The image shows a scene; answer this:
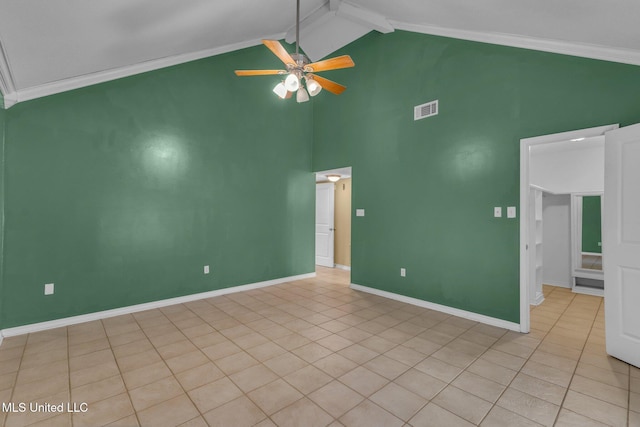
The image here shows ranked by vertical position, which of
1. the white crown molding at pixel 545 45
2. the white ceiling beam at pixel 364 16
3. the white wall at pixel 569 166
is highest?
the white ceiling beam at pixel 364 16

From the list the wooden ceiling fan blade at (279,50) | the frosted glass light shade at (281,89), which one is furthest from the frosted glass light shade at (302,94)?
the wooden ceiling fan blade at (279,50)

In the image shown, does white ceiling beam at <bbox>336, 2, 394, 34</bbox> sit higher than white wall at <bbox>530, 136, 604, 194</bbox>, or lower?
higher

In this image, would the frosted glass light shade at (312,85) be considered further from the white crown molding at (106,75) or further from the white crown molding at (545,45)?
the white crown molding at (106,75)

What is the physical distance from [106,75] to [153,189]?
4.91 ft

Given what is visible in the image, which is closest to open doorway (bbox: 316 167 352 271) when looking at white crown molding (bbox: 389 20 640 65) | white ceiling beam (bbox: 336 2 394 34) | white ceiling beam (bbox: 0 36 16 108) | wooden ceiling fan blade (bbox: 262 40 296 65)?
white ceiling beam (bbox: 336 2 394 34)

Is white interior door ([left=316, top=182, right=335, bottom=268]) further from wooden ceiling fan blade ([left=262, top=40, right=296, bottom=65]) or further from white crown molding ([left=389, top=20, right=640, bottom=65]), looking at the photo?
wooden ceiling fan blade ([left=262, top=40, right=296, bottom=65])

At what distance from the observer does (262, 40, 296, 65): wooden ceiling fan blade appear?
2484mm

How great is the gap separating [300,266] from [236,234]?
1.53 meters

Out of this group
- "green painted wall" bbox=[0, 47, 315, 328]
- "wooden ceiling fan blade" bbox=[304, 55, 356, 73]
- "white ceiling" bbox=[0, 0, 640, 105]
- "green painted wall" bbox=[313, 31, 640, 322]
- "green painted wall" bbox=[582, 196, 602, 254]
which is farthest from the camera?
"green painted wall" bbox=[582, 196, 602, 254]

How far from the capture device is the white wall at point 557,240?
524 cm

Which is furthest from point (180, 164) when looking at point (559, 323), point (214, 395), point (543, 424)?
point (559, 323)

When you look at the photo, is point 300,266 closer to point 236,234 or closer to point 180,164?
point 236,234

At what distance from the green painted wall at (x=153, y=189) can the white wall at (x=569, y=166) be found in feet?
14.6

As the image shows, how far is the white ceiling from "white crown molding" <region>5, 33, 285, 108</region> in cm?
1
